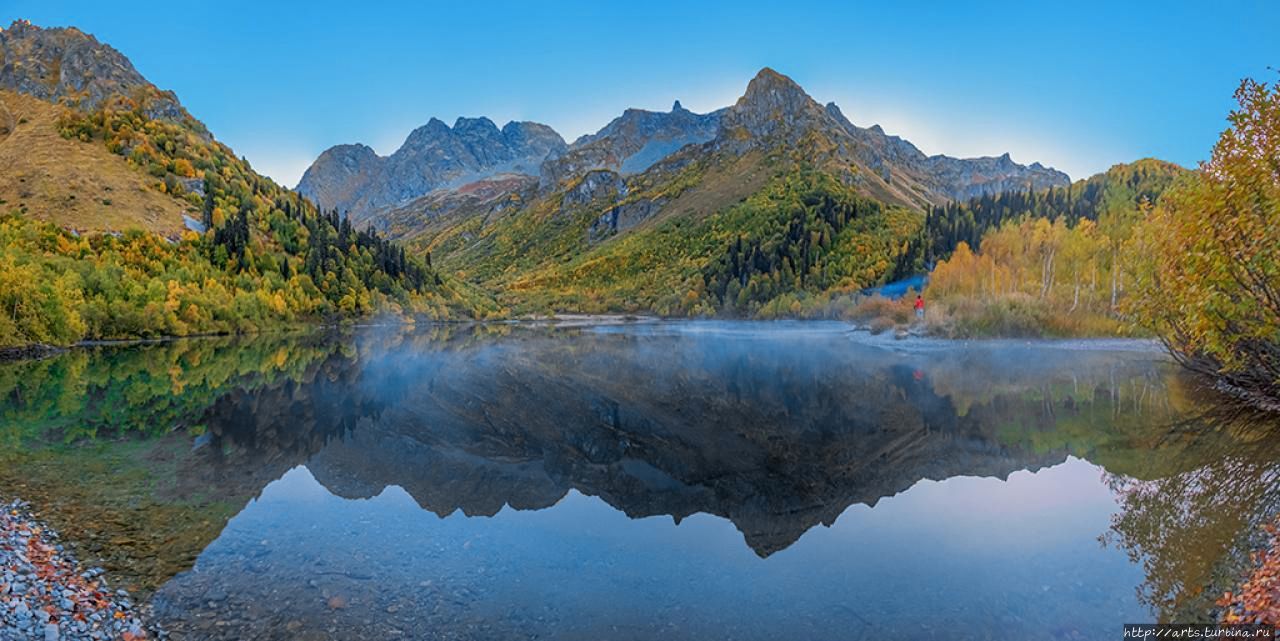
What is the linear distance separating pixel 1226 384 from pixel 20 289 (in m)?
77.2

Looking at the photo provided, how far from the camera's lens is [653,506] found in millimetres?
15867

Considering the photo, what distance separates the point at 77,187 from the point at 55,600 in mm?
121747

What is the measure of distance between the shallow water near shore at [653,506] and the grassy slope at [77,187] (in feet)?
245

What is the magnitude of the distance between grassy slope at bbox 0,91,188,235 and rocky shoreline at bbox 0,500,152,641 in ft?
327

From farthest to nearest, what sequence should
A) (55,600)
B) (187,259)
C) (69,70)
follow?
(69,70), (187,259), (55,600)

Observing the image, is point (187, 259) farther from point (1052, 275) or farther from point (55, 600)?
point (1052, 275)

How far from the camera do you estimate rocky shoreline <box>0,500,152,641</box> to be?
7.67m

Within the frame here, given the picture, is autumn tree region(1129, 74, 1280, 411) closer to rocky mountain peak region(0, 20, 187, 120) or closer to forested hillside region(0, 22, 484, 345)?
forested hillside region(0, 22, 484, 345)

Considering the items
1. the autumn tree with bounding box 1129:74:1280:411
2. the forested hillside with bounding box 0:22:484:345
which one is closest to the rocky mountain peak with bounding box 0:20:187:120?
the forested hillside with bounding box 0:22:484:345

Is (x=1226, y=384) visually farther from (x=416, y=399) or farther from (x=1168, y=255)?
(x=416, y=399)

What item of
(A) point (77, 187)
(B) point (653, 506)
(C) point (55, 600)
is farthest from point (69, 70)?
(B) point (653, 506)

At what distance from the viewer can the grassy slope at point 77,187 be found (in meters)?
89.7

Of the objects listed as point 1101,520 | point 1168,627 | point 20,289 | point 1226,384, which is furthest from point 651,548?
point 20,289

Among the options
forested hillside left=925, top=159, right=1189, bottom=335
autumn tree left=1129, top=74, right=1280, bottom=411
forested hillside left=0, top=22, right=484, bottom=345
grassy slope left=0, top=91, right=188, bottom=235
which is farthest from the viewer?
grassy slope left=0, top=91, right=188, bottom=235
